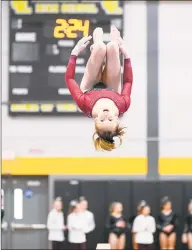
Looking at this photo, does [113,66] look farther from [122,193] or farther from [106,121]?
[122,193]

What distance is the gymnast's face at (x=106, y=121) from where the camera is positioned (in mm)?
3449

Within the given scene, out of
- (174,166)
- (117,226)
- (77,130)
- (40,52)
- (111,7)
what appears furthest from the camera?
(77,130)

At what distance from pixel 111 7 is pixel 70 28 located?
5226 mm

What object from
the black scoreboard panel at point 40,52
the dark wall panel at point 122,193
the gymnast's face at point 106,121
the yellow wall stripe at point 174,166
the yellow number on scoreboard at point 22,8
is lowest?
the dark wall panel at point 122,193

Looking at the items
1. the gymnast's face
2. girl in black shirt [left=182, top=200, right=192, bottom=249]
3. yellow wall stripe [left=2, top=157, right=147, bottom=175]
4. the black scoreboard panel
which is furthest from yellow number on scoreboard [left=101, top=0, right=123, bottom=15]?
the gymnast's face

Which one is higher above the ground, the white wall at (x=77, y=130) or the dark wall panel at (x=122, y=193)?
the white wall at (x=77, y=130)

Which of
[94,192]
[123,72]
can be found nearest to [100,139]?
[123,72]

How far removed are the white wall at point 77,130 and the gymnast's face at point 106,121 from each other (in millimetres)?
5749

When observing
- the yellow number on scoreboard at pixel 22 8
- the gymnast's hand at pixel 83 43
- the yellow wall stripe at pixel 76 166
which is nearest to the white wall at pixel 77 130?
the yellow wall stripe at pixel 76 166

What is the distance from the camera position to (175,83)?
9.26 meters

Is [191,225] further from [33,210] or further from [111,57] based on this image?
[111,57]

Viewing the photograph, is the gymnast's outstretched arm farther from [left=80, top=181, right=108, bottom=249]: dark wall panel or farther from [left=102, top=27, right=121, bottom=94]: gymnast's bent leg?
[left=80, top=181, right=108, bottom=249]: dark wall panel

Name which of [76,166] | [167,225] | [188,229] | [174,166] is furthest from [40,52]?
[188,229]

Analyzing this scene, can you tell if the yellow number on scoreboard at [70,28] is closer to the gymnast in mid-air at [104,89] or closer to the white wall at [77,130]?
the gymnast in mid-air at [104,89]
